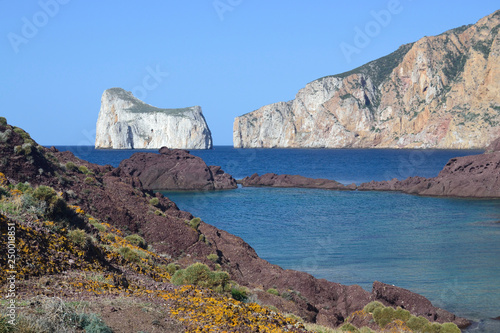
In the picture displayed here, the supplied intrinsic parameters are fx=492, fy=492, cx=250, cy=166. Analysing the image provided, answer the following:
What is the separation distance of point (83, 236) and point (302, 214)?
Answer: 38.7 metres

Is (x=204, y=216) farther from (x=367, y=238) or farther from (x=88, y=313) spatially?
(x=88, y=313)

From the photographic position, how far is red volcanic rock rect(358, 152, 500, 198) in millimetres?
64250

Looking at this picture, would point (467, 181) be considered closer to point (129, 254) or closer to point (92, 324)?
point (129, 254)

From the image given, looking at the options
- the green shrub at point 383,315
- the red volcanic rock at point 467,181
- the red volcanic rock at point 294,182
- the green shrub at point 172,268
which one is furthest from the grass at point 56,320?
the red volcanic rock at point 294,182

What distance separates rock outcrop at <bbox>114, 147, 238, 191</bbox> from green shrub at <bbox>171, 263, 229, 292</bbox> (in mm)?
61208

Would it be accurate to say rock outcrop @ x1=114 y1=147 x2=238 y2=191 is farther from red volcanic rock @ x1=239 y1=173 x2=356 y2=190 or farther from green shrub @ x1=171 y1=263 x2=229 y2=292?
green shrub @ x1=171 y1=263 x2=229 y2=292

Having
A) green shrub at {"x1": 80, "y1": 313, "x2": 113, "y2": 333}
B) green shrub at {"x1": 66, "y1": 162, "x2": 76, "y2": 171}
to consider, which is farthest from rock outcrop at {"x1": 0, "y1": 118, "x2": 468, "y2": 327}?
green shrub at {"x1": 80, "y1": 313, "x2": 113, "y2": 333}

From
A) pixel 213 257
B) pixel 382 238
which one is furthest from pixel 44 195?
pixel 382 238

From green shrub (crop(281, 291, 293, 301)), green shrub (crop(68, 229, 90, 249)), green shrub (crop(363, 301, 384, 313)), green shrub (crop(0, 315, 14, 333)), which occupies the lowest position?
green shrub (crop(363, 301, 384, 313))

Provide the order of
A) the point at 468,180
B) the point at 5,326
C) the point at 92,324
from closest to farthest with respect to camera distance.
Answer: the point at 5,326 < the point at 92,324 < the point at 468,180

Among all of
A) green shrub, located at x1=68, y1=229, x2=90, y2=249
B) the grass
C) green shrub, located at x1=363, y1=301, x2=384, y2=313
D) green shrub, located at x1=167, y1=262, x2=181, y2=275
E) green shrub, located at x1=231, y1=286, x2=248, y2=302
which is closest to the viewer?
the grass

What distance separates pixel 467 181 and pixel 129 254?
61.2 meters

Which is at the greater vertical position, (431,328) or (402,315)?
(402,315)

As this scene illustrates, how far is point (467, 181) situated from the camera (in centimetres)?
6662
